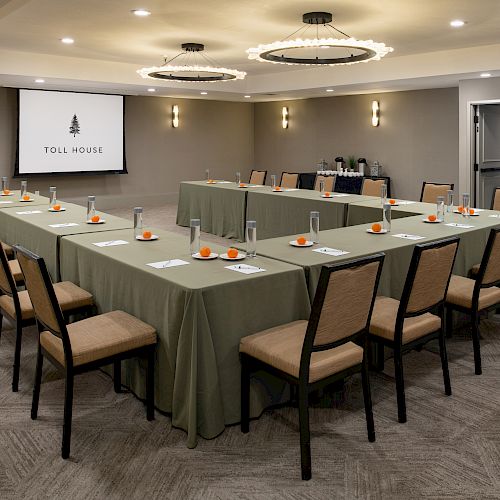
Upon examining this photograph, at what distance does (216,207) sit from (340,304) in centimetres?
608

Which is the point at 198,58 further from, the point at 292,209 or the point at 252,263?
the point at 252,263

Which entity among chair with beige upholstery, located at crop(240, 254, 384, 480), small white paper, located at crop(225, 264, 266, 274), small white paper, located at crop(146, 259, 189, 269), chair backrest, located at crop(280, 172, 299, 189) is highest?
chair backrest, located at crop(280, 172, 299, 189)

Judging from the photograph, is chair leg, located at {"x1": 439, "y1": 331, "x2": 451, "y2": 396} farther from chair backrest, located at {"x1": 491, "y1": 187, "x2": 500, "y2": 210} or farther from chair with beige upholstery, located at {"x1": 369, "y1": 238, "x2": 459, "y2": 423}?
chair backrest, located at {"x1": 491, "y1": 187, "x2": 500, "y2": 210}

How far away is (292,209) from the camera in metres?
7.05

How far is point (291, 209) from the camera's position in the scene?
7074 mm

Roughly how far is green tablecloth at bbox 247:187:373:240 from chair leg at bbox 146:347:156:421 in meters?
3.75

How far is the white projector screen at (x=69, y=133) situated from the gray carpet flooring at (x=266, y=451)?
810 cm

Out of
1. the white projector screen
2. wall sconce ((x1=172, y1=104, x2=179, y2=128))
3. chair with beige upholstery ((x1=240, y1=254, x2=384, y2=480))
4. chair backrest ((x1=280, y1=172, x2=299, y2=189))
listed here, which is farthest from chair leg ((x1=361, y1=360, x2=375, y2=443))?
wall sconce ((x1=172, y1=104, x2=179, y2=128))

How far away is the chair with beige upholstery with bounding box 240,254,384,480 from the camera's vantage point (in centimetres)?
245

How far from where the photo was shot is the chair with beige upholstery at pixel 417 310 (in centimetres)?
289

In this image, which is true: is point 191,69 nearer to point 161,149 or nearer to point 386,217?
point 386,217

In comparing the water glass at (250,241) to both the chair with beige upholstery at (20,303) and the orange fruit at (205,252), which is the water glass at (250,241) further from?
the chair with beige upholstery at (20,303)

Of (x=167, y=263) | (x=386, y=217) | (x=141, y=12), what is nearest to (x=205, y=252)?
(x=167, y=263)

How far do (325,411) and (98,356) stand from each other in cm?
121
